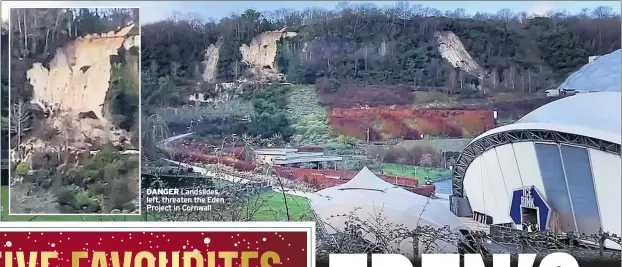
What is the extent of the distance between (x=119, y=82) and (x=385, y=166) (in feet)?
4.69

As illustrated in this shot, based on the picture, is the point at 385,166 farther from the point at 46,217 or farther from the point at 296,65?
the point at 46,217

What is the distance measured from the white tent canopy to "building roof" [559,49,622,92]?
98cm

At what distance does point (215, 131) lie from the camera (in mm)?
3344

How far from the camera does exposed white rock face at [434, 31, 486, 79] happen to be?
3373 mm

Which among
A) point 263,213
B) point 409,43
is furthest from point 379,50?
point 263,213

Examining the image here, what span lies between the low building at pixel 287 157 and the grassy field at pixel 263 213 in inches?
6.6

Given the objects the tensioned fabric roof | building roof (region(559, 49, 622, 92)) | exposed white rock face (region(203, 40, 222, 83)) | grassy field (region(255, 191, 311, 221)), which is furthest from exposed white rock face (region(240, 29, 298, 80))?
building roof (region(559, 49, 622, 92))

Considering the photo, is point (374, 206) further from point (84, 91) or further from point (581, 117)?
point (84, 91)

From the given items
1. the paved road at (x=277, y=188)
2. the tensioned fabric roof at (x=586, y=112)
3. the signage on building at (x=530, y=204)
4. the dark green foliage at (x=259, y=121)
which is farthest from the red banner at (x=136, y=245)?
the tensioned fabric roof at (x=586, y=112)

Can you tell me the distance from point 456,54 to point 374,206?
90 centimetres

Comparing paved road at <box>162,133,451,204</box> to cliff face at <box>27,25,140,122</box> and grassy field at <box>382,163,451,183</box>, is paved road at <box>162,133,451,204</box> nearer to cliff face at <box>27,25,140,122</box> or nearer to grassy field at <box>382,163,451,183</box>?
grassy field at <box>382,163,451,183</box>

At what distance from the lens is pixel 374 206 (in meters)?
3.34

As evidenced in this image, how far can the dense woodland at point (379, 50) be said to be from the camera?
11.0 feet

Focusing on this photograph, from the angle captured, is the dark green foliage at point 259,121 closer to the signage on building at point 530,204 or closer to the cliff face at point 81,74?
the cliff face at point 81,74
